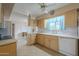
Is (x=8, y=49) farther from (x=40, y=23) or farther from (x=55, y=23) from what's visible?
(x=55, y=23)

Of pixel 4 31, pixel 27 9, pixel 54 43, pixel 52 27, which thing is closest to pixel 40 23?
pixel 52 27

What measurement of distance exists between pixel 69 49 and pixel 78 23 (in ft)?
1.45

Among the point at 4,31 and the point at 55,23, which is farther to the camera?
the point at 55,23

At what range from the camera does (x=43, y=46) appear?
4.97 feet

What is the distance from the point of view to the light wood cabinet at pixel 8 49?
1.29 meters

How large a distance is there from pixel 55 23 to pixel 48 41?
34 cm

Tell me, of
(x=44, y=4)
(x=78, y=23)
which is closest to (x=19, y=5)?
(x=44, y=4)

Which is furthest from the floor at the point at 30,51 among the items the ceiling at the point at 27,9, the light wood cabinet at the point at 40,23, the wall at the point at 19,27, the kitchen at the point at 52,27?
the ceiling at the point at 27,9

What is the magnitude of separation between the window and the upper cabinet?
0.08m

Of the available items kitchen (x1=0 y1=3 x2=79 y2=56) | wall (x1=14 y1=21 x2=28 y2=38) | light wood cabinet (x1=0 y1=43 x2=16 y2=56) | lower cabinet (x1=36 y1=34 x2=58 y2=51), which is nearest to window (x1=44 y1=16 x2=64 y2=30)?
kitchen (x1=0 y1=3 x2=79 y2=56)

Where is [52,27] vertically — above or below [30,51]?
above

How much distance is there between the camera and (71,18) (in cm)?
138

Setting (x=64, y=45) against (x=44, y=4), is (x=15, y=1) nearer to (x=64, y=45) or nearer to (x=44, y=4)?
(x=44, y=4)

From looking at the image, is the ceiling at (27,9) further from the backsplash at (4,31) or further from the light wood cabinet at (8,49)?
the light wood cabinet at (8,49)
